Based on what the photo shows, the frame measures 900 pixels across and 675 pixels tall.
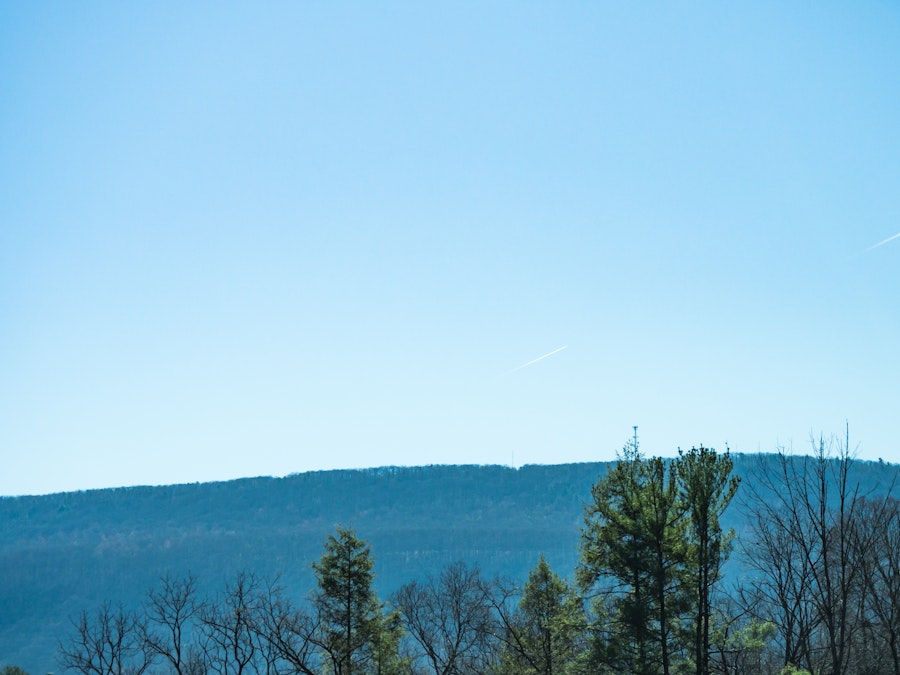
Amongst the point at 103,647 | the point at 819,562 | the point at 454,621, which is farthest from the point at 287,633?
the point at 819,562

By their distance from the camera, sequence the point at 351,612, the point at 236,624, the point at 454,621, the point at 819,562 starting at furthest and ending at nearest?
the point at 454,621 < the point at 236,624 < the point at 351,612 < the point at 819,562

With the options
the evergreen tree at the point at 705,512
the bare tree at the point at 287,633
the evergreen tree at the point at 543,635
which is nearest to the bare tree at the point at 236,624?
the bare tree at the point at 287,633

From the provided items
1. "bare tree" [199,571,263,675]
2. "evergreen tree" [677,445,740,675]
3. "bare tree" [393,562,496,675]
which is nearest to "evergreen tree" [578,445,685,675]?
"evergreen tree" [677,445,740,675]

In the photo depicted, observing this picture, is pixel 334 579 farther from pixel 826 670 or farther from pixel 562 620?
pixel 826 670

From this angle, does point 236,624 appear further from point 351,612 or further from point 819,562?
point 819,562

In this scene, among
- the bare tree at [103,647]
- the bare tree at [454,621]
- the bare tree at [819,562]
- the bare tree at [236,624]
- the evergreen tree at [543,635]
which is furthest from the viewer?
the bare tree at [454,621]

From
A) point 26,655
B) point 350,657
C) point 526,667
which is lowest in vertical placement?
point 26,655

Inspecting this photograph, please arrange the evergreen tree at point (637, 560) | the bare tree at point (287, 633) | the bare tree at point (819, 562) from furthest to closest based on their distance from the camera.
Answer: the bare tree at point (287, 633) < the evergreen tree at point (637, 560) < the bare tree at point (819, 562)

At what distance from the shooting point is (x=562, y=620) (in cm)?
2361

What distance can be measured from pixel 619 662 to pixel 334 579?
455 inches

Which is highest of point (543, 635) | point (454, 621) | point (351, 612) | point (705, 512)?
point (705, 512)

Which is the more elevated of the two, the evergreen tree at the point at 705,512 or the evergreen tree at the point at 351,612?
the evergreen tree at the point at 705,512

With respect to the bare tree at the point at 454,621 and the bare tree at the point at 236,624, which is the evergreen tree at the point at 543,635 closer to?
the bare tree at the point at 454,621

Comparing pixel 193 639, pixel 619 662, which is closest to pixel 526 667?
pixel 619 662
